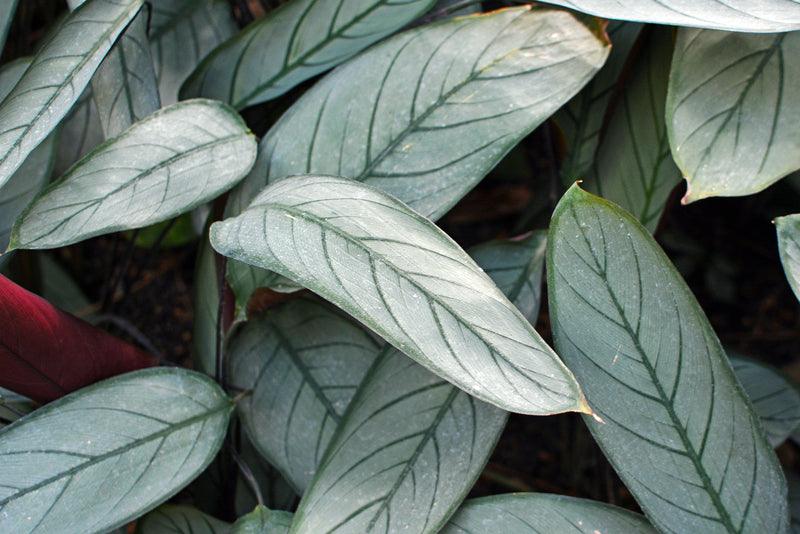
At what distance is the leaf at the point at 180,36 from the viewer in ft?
3.75

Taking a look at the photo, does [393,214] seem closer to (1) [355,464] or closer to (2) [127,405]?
Result: (1) [355,464]

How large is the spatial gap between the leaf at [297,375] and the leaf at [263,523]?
9 cm

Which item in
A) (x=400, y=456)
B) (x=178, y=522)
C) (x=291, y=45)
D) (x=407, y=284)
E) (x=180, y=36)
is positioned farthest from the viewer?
(x=180, y=36)

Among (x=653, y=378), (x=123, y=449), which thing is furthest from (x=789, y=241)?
(x=123, y=449)

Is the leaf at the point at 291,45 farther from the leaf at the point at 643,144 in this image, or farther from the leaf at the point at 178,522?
the leaf at the point at 178,522

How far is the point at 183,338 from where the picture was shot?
1665 millimetres

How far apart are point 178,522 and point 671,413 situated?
54 centimetres

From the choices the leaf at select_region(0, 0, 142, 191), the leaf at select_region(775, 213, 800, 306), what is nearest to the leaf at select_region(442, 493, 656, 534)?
the leaf at select_region(775, 213, 800, 306)

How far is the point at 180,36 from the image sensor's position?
1.15 metres

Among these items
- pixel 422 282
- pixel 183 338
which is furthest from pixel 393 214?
pixel 183 338

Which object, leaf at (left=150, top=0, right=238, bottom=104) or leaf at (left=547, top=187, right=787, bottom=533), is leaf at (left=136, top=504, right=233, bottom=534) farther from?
leaf at (left=150, top=0, right=238, bottom=104)

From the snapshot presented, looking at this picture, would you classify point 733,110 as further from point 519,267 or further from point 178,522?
point 178,522

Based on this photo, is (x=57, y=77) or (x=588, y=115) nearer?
(x=57, y=77)

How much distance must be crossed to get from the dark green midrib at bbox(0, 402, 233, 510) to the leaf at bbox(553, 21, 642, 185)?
53cm
